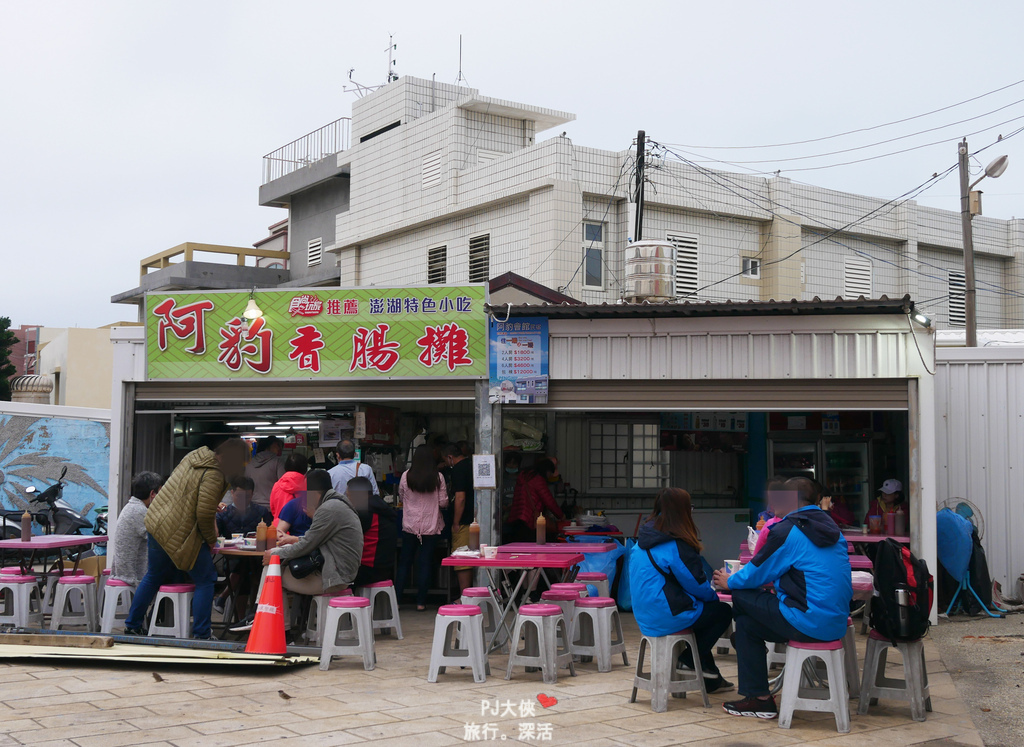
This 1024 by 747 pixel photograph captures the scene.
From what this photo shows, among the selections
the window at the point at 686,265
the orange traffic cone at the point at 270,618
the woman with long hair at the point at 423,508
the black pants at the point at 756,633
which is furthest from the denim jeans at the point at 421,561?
the window at the point at 686,265

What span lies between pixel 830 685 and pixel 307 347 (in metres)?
6.61

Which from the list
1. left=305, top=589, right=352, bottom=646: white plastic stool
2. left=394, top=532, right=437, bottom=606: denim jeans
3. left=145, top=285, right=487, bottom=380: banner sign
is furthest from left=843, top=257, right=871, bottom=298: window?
left=305, top=589, right=352, bottom=646: white plastic stool

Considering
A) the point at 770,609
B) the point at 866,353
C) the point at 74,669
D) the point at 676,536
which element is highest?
the point at 866,353

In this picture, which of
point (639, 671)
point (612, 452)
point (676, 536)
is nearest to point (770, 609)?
point (676, 536)

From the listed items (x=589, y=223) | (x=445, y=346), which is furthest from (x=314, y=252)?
(x=445, y=346)

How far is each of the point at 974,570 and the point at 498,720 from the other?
657 cm

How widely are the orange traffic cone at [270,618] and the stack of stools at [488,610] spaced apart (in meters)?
1.40

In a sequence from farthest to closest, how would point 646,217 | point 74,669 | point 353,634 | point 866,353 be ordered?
point 646,217 → point 866,353 → point 353,634 → point 74,669

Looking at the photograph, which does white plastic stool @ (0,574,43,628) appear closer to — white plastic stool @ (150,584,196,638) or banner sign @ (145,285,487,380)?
white plastic stool @ (150,584,196,638)

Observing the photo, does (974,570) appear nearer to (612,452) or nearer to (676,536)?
(612,452)

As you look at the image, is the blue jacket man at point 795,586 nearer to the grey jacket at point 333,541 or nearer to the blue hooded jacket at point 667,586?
the blue hooded jacket at point 667,586

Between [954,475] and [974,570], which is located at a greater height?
[954,475]

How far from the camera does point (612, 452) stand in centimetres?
1300

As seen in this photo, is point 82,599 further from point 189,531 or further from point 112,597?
point 189,531
